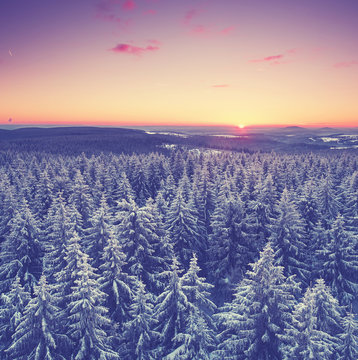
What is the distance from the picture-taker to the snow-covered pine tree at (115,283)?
62.1ft

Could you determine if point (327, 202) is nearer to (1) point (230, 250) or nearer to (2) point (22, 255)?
(1) point (230, 250)

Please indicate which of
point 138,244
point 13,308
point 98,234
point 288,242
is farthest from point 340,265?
point 13,308

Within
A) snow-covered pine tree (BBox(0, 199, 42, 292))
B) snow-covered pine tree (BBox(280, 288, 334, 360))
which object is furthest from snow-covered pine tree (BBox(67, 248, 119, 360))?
snow-covered pine tree (BBox(0, 199, 42, 292))

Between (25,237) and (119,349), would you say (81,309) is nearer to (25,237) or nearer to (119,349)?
(119,349)

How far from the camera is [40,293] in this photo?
14578 mm

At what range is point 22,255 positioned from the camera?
25375 mm

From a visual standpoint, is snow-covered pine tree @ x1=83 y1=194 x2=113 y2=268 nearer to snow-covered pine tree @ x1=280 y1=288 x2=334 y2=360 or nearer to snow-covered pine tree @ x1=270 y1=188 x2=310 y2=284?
snow-covered pine tree @ x1=280 y1=288 x2=334 y2=360

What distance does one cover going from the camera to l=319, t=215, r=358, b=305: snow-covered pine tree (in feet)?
75.7

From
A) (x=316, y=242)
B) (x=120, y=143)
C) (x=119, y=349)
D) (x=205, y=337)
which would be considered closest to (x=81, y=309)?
(x=119, y=349)

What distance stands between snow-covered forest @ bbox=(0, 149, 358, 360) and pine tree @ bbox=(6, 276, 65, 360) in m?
0.07

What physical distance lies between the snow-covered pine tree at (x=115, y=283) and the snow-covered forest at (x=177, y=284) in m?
0.09

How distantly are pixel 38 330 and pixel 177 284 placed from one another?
8.63m

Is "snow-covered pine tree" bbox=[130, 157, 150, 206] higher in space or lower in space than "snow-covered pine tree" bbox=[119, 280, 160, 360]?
higher

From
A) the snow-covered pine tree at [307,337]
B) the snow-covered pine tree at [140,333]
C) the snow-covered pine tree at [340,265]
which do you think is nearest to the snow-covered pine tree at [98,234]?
the snow-covered pine tree at [140,333]
